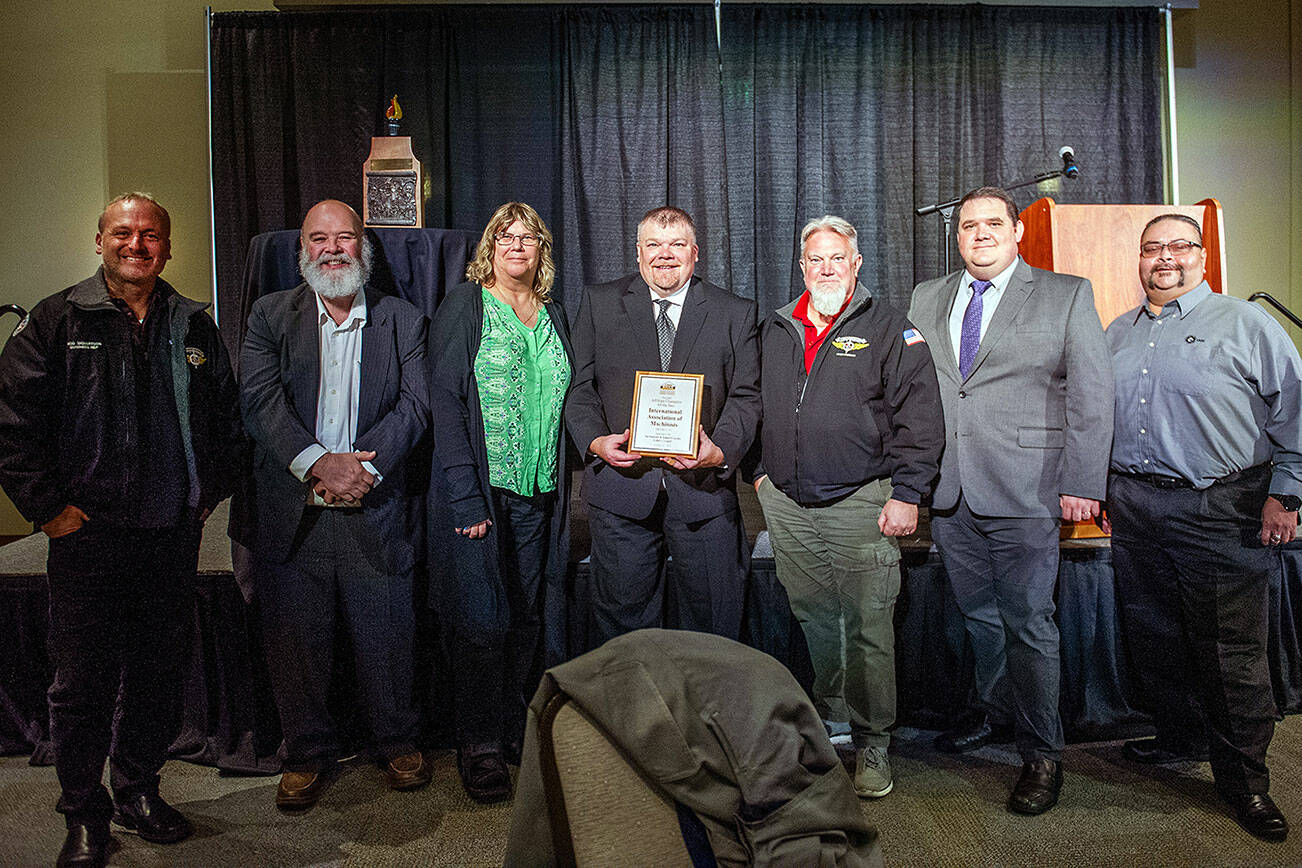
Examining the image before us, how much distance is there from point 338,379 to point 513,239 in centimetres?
66

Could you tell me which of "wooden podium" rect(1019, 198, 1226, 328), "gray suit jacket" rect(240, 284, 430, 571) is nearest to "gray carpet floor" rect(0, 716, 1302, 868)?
"gray suit jacket" rect(240, 284, 430, 571)

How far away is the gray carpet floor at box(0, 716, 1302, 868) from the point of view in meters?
2.35

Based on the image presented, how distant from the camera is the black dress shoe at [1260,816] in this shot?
236 centimetres

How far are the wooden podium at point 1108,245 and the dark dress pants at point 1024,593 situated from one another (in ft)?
3.84

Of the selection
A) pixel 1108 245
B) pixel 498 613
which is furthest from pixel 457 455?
pixel 1108 245

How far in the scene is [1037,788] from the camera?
8.37 feet

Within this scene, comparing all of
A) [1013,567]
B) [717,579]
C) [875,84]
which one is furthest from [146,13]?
[1013,567]

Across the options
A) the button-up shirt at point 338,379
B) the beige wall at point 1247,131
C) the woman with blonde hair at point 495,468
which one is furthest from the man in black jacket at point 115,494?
the beige wall at point 1247,131

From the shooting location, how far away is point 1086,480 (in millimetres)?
2506

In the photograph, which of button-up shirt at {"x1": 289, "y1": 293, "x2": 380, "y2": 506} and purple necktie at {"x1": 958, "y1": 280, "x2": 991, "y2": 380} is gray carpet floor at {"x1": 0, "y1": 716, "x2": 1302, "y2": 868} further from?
purple necktie at {"x1": 958, "y1": 280, "x2": 991, "y2": 380}

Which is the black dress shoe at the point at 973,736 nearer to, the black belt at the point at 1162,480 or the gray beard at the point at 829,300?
the black belt at the point at 1162,480

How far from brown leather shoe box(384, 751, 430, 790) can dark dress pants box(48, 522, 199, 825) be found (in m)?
0.63

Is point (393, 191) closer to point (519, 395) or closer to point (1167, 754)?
point (519, 395)

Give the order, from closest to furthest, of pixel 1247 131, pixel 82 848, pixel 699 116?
pixel 82 848, pixel 699 116, pixel 1247 131
